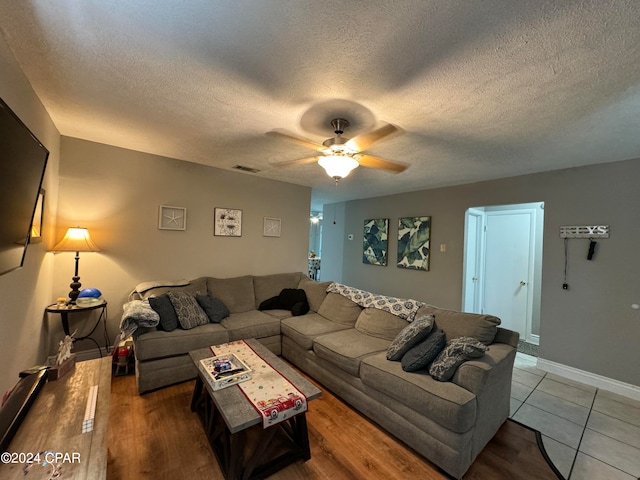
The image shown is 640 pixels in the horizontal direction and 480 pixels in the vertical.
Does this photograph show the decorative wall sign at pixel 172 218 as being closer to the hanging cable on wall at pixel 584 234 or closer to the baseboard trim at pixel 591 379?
the hanging cable on wall at pixel 584 234

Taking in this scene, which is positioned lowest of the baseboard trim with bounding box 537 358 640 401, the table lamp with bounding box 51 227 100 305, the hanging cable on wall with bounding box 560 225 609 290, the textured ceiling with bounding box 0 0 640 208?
the baseboard trim with bounding box 537 358 640 401

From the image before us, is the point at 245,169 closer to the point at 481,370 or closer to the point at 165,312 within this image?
the point at 165,312

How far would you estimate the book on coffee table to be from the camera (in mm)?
1835

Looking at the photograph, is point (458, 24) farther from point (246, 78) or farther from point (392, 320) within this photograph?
point (392, 320)

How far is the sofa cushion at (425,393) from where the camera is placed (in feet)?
5.39

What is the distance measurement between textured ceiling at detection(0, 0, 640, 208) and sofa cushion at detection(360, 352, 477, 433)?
1.93 m

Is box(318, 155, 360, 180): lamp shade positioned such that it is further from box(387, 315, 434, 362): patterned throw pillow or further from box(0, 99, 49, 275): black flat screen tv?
box(0, 99, 49, 275): black flat screen tv

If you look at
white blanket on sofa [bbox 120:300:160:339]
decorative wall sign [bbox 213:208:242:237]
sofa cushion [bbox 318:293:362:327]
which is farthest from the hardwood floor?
decorative wall sign [bbox 213:208:242:237]

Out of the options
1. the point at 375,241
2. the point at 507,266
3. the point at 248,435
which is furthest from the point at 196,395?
the point at 507,266

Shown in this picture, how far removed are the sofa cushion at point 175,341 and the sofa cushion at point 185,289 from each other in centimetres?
60

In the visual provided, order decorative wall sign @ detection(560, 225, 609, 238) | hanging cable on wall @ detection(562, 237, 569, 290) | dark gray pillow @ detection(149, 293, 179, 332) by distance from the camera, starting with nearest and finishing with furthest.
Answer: dark gray pillow @ detection(149, 293, 179, 332) < decorative wall sign @ detection(560, 225, 609, 238) < hanging cable on wall @ detection(562, 237, 569, 290)

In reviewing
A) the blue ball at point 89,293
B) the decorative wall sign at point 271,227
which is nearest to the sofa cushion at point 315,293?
the decorative wall sign at point 271,227

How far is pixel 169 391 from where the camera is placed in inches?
101

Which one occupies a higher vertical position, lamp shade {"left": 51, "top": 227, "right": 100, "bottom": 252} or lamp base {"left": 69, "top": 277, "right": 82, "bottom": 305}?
lamp shade {"left": 51, "top": 227, "right": 100, "bottom": 252}
